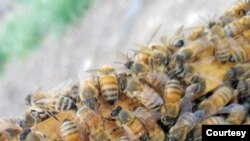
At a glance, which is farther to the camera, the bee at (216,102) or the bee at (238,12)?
the bee at (238,12)

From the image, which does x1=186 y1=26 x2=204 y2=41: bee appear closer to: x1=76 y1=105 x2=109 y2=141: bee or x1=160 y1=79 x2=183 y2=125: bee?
x1=160 y1=79 x2=183 y2=125: bee

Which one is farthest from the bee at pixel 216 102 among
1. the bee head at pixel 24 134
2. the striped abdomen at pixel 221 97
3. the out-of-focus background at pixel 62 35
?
the out-of-focus background at pixel 62 35

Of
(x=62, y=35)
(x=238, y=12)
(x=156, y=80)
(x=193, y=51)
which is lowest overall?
(x=156, y=80)

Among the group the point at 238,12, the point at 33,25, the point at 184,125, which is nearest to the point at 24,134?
the point at 184,125

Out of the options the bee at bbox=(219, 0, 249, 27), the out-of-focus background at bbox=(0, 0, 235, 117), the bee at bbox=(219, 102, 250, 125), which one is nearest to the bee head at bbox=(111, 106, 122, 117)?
the bee at bbox=(219, 102, 250, 125)

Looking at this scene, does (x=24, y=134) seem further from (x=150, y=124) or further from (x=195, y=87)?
(x=195, y=87)

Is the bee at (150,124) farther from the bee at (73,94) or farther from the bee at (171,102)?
the bee at (73,94)

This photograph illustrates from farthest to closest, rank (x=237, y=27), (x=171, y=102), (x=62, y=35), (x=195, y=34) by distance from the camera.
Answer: (x=62, y=35) → (x=195, y=34) → (x=237, y=27) → (x=171, y=102)
